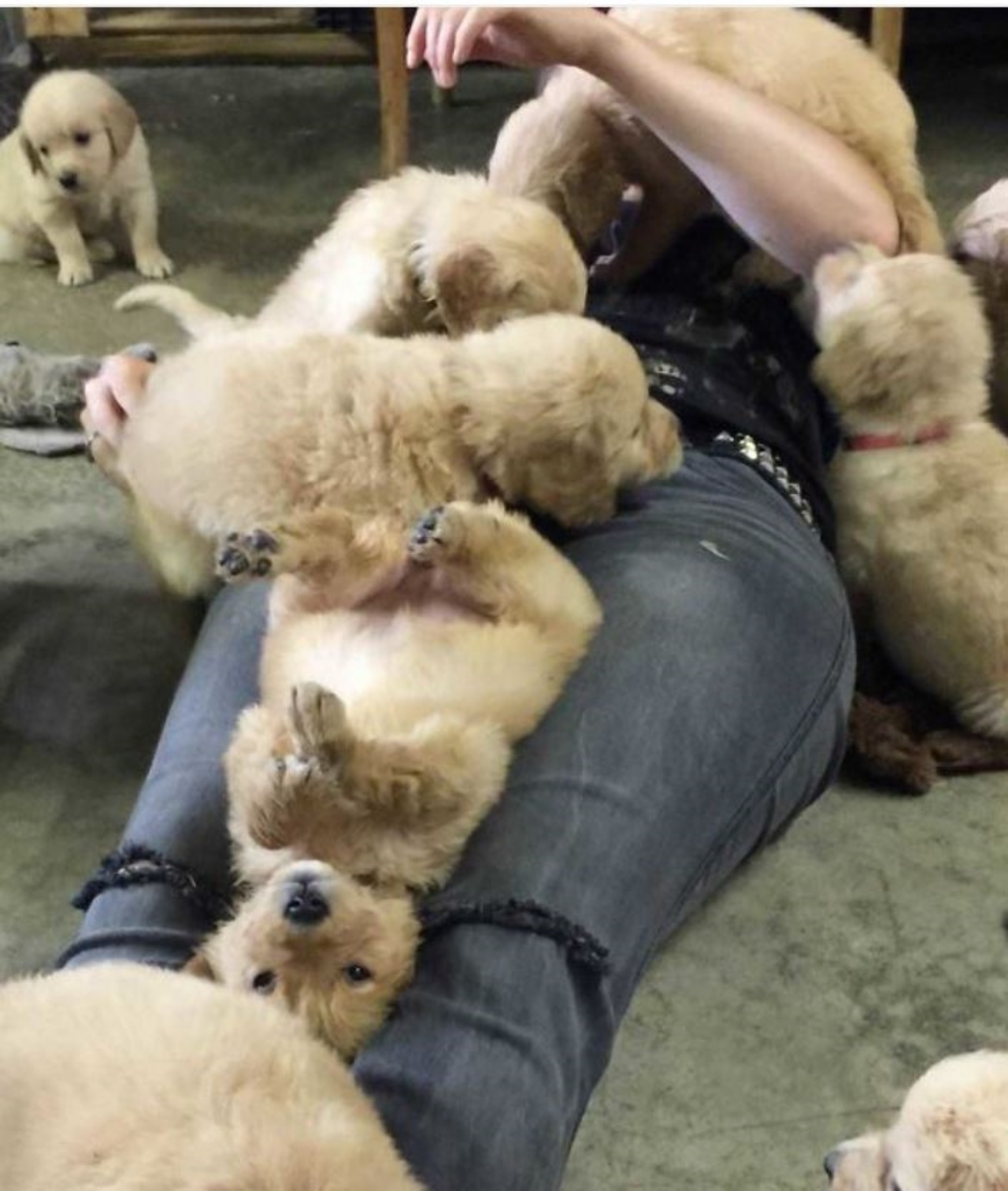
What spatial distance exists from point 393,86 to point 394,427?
230 centimetres

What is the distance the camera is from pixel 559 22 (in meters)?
1.68

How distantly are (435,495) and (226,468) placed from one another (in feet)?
0.70

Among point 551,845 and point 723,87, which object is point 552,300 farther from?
point 551,845

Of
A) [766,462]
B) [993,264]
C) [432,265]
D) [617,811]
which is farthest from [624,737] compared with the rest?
[993,264]

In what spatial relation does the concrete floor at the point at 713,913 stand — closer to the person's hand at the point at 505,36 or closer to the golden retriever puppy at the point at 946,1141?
the golden retriever puppy at the point at 946,1141

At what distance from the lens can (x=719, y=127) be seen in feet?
5.87

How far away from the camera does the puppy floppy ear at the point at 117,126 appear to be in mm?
3416

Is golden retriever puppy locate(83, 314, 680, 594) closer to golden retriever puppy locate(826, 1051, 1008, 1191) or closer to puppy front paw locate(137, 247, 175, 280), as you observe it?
golden retriever puppy locate(826, 1051, 1008, 1191)

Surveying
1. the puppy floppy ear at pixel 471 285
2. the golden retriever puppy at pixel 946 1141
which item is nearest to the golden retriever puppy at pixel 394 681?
the puppy floppy ear at pixel 471 285

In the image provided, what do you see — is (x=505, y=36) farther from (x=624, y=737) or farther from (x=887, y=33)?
(x=887, y=33)

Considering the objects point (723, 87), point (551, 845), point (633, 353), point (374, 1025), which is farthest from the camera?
point (723, 87)

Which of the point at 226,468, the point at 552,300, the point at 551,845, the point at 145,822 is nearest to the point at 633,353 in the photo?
the point at 552,300

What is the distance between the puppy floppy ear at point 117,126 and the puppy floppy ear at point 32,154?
0.16 m

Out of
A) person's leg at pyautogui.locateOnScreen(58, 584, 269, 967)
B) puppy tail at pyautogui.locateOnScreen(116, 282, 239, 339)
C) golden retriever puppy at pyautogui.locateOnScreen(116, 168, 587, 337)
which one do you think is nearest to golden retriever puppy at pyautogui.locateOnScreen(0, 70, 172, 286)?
puppy tail at pyautogui.locateOnScreen(116, 282, 239, 339)
